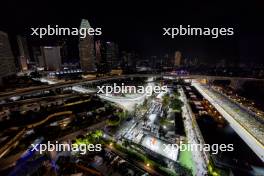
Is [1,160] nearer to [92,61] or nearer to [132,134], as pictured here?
[132,134]

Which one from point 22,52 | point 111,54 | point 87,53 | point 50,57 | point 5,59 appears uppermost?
point 22,52

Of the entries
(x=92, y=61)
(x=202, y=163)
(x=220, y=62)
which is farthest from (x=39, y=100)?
(x=220, y=62)

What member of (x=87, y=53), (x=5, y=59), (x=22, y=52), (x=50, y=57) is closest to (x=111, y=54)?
(x=87, y=53)

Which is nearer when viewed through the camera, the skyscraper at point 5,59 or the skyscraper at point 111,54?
the skyscraper at point 5,59

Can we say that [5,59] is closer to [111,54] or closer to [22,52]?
[22,52]

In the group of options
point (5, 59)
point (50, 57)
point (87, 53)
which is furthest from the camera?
point (50, 57)

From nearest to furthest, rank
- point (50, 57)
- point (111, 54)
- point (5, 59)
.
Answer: point (5, 59)
point (50, 57)
point (111, 54)

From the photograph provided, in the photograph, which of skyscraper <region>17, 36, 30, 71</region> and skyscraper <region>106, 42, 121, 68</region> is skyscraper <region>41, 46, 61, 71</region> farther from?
skyscraper <region>106, 42, 121, 68</region>

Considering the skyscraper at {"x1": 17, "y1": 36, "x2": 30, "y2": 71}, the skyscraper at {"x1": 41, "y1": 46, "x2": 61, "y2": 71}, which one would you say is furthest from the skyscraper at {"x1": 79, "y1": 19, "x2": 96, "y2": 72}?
the skyscraper at {"x1": 17, "y1": 36, "x2": 30, "y2": 71}

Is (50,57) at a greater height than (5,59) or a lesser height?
greater

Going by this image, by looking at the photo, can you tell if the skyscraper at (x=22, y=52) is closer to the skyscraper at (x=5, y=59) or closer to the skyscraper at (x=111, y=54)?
the skyscraper at (x=5, y=59)

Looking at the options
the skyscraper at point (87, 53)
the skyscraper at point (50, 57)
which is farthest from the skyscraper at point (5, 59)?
the skyscraper at point (87, 53)
